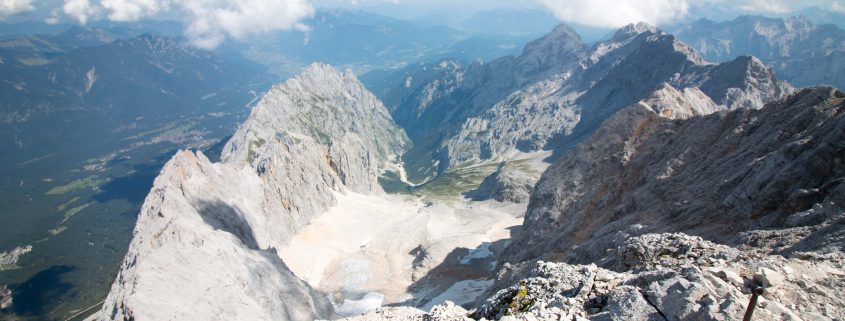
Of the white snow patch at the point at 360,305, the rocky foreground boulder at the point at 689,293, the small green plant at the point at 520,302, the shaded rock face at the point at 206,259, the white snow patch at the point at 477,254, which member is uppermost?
the rocky foreground boulder at the point at 689,293

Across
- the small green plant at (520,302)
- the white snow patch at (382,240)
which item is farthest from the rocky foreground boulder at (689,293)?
the white snow patch at (382,240)

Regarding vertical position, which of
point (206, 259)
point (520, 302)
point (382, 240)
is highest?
point (520, 302)

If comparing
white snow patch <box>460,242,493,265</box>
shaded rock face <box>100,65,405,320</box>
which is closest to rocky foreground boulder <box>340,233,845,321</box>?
shaded rock face <box>100,65,405,320</box>

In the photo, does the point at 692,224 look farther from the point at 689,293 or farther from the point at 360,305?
the point at 360,305

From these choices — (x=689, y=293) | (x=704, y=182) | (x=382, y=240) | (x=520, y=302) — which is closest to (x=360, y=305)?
(x=382, y=240)

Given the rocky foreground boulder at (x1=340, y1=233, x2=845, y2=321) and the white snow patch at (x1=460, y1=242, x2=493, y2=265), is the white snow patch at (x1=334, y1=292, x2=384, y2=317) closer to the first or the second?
the white snow patch at (x1=460, y1=242, x2=493, y2=265)

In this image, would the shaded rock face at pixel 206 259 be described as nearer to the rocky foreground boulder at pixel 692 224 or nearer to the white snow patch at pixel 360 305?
the white snow patch at pixel 360 305

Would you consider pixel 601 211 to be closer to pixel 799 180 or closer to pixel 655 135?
pixel 655 135

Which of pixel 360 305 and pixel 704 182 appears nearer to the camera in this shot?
pixel 704 182

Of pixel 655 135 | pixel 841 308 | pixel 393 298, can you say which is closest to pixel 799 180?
pixel 841 308
